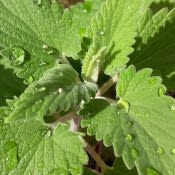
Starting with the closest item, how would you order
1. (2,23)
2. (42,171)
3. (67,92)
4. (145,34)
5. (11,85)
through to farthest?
1. (67,92)
2. (42,171)
3. (2,23)
4. (145,34)
5. (11,85)

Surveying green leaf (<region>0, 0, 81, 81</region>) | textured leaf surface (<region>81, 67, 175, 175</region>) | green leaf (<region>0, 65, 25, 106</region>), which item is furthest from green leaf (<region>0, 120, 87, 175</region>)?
green leaf (<region>0, 65, 25, 106</region>)

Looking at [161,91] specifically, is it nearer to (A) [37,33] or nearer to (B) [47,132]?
(B) [47,132]

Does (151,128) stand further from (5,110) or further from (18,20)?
(18,20)

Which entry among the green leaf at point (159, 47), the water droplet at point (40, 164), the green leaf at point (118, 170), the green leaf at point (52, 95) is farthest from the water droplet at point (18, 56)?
the green leaf at point (118, 170)

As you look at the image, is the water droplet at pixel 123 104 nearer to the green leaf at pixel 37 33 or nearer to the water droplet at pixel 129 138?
the water droplet at pixel 129 138

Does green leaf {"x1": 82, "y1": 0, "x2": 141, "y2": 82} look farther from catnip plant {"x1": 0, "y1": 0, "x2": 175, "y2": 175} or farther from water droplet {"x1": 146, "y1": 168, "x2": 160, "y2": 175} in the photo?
water droplet {"x1": 146, "y1": 168, "x2": 160, "y2": 175}

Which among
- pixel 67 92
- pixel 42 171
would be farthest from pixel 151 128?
pixel 42 171

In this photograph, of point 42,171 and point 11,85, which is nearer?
point 42,171
